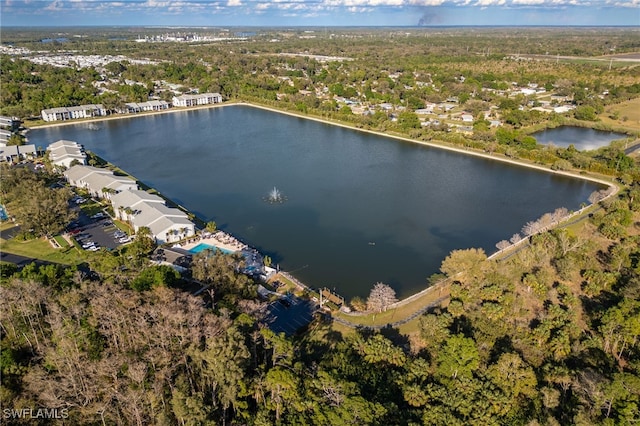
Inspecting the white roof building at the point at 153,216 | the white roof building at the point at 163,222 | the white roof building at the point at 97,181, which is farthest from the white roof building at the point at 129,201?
the white roof building at the point at 97,181

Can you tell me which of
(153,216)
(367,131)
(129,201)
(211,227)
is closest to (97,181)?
(129,201)

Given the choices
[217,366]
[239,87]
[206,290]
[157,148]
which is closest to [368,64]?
[239,87]

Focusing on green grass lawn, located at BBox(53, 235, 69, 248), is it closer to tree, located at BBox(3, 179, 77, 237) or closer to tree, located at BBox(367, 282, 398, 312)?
tree, located at BBox(3, 179, 77, 237)

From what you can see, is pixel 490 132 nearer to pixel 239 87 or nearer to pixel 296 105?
pixel 296 105

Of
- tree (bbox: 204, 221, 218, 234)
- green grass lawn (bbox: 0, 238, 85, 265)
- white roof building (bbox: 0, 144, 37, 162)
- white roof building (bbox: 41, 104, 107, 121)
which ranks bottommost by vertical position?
green grass lawn (bbox: 0, 238, 85, 265)

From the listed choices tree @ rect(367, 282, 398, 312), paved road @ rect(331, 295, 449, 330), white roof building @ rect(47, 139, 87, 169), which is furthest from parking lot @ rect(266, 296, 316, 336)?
white roof building @ rect(47, 139, 87, 169)

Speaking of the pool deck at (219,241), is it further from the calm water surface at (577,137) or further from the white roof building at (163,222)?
the calm water surface at (577,137)
